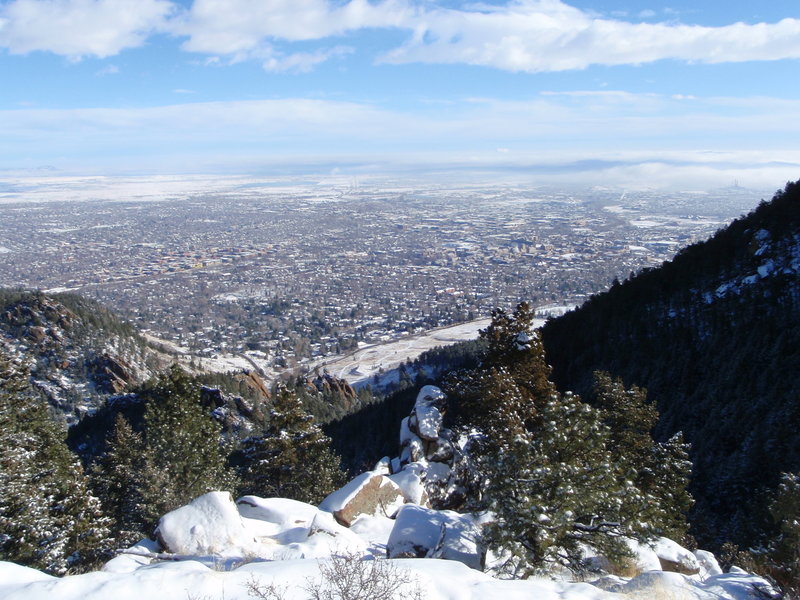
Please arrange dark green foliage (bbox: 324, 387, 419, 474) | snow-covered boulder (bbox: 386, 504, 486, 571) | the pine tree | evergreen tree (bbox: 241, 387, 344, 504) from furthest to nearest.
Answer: dark green foliage (bbox: 324, 387, 419, 474) < evergreen tree (bbox: 241, 387, 344, 504) < snow-covered boulder (bbox: 386, 504, 486, 571) < the pine tree

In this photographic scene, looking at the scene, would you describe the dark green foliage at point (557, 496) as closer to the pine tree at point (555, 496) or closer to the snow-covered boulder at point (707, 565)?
the pine tree at point (555, 496)

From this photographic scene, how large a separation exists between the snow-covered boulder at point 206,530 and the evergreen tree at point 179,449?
23.5 ft

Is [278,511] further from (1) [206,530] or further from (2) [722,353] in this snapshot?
(2) [722,353]

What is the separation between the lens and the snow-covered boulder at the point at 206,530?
574 inches

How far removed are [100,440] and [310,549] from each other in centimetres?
4650

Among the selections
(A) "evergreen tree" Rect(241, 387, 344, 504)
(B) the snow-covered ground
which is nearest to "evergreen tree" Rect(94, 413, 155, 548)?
(A) "evergreen tree" Rect(241, 387, 344, 504)

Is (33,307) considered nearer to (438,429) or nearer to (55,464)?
(55,464)

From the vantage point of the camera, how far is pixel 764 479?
81.4 feet

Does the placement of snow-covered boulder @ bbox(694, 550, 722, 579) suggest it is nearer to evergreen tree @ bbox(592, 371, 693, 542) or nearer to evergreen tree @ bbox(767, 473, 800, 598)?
evergreen tree @ bbox(592, 371, 693, 542)

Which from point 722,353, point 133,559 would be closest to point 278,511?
point 133,559

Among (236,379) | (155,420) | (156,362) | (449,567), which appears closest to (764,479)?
(449,567)

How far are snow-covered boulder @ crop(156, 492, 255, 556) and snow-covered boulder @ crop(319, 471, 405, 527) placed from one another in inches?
177

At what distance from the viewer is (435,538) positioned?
1435cm

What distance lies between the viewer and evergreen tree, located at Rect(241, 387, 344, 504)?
27.3 meters
